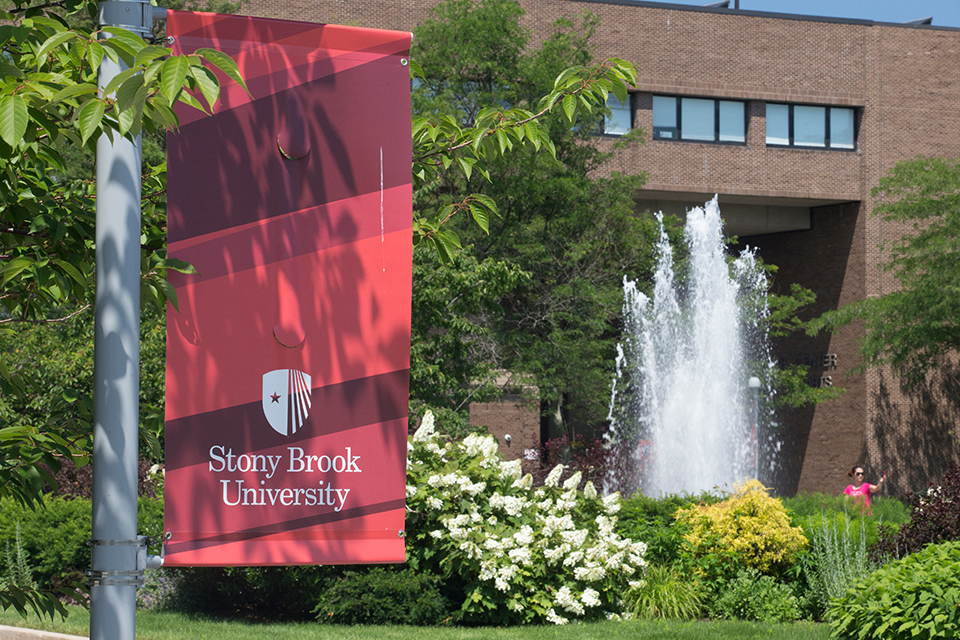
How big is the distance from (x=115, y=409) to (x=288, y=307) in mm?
539

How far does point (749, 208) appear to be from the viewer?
125 ft

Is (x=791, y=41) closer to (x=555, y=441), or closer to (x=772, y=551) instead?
(x=555, y=441)

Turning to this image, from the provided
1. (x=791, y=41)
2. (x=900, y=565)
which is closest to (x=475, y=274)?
(x=900, y=565)

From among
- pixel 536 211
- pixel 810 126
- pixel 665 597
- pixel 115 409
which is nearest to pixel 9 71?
pixel 115 409

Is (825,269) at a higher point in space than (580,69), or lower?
higher

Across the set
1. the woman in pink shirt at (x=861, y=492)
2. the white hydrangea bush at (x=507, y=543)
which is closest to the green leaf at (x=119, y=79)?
the white hydrangea bush at (x=507, y=543)

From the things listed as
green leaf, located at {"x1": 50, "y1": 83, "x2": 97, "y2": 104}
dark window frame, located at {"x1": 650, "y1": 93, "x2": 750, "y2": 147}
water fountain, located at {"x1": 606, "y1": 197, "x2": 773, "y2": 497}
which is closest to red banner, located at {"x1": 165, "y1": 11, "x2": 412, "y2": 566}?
green leaf, located at {"x1": 50, "y1": 83, "x2": 97, "y2": 104}

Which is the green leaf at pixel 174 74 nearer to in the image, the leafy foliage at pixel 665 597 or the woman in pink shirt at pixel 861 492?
the leafy foliage at pixel 665 597

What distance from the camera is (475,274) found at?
15438 millimetres

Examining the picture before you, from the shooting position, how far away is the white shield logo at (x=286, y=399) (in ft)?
8.90

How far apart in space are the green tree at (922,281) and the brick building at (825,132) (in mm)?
5208

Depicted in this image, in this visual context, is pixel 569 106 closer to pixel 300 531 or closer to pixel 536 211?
pixel 300 531

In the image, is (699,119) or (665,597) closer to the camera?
(665,597)

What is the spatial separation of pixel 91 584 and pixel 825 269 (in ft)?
125
